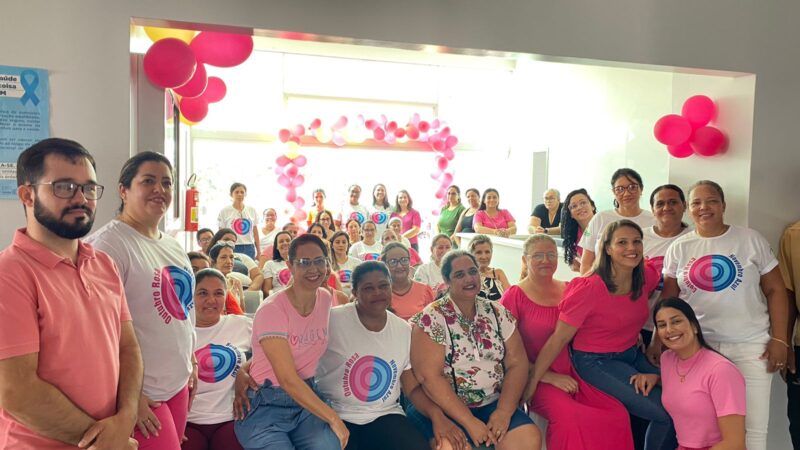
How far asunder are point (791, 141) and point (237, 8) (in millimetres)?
3099

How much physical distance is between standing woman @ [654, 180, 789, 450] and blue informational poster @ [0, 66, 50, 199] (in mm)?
2921

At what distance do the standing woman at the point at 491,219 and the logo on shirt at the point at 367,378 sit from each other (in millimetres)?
4372

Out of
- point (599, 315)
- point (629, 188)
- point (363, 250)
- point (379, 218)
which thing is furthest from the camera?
point (379, 218)

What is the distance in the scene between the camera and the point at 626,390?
2.74 meters

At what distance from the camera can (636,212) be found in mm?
3410

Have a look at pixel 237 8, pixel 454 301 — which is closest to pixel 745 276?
pixel 454 301

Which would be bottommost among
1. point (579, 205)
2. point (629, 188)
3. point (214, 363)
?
point (214, 363)

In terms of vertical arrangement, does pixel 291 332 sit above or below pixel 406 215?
below

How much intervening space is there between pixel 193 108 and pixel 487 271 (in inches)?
101

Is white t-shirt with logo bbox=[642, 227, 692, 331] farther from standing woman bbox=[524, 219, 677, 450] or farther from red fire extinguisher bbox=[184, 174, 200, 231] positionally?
red fire extinguisher bbox=[184, 174, 200, 231]

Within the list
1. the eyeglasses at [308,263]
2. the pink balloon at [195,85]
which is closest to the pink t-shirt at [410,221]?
the pink balloon at [195,85]

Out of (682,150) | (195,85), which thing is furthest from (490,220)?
(195,85)

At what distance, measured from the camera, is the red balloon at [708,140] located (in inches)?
141

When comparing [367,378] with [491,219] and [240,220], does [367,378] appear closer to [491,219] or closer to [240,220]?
[240,220]
